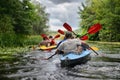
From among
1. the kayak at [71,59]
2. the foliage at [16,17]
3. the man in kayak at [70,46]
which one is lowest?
the kayak at [71,59]

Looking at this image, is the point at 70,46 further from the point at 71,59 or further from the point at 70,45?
the point at 71,59

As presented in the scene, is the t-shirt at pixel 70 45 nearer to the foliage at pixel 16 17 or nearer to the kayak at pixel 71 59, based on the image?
the kayak at pixel 71 59

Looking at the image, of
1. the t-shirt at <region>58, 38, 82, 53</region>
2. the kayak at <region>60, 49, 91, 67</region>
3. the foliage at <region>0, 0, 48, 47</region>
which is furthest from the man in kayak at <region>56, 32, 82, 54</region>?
the foliage at <region>0, 0, 48, 47</region>

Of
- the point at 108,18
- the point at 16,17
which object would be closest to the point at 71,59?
the point at 16,17

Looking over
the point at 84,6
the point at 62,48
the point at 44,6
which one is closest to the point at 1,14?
the point at 62,48

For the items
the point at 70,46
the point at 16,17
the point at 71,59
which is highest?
the point at 16,17

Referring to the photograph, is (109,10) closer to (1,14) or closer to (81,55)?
(1,14)

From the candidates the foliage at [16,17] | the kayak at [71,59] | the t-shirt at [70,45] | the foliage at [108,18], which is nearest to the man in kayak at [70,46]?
the t-shirt at [70,45]

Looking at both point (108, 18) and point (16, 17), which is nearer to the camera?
point (16, 17)

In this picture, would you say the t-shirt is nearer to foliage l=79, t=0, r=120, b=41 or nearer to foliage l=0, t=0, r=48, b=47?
foliage l=0, t=0, r=48, b=47

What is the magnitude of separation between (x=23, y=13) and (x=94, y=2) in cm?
3072

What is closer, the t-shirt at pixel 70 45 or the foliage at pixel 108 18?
the t-shirt at pixel 70 45

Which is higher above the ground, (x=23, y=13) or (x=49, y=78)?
(x=23, y=13)

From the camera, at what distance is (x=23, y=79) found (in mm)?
9609
